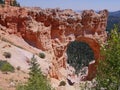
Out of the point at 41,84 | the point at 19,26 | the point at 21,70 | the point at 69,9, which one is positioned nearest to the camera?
the point at 41,84

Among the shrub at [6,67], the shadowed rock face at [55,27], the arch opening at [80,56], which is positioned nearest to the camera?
the shrub at [6,67]

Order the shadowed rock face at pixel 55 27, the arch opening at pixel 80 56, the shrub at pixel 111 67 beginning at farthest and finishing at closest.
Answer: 1. the arch opening at pixel 80 56
2. the shadowed rock face at pixel 55 27
3. the shrub at pixel 111 67

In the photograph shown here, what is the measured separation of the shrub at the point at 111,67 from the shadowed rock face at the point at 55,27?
60.6ft

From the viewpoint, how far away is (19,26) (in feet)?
119

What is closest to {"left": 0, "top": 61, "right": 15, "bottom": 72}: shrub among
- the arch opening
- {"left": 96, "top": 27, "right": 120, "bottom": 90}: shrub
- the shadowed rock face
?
the shadowed rock face

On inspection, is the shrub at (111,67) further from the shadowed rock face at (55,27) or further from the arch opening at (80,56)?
the arch opening at (80,56)

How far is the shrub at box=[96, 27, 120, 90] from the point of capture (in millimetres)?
14156

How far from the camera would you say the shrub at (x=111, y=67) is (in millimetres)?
14156

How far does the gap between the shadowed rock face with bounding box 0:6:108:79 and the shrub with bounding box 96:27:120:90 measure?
18477 mm

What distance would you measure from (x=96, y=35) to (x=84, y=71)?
87.2ft

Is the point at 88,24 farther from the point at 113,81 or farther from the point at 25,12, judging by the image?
the point at 113,81

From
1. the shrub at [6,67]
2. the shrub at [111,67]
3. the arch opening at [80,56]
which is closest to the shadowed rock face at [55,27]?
the shrub at [6,67]

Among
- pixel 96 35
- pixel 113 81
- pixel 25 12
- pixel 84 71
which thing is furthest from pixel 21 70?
pixel 84 71

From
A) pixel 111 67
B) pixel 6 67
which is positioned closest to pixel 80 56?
pixel 6 67
